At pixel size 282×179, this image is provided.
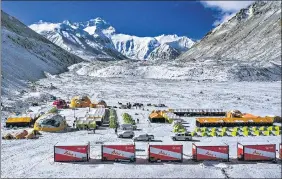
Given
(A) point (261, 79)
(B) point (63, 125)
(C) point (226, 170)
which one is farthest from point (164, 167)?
(A) point (261, 79)

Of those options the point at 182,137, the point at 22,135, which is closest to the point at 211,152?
the point at 182,137

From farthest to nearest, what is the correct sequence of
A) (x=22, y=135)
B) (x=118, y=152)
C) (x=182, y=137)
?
(x=22, y=135)
(x=182, y=137)
(x=118, y=152)

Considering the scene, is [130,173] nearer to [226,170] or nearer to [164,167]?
[164,167]

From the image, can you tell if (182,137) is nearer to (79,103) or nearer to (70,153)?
(70,153)

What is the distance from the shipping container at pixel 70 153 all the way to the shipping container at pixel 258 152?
12802 mm

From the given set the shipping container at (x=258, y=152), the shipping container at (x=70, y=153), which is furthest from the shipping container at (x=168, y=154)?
the shipping container at (x=70, y=153)

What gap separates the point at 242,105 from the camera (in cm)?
6938

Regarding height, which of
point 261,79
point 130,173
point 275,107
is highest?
point 261,79

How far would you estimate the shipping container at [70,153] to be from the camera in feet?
98.9

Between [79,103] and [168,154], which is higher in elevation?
[79,103]

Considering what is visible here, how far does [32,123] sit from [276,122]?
32.2 m

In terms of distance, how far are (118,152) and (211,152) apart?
7538mm

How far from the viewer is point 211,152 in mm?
30484

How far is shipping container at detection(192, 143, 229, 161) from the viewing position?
30.4 m
